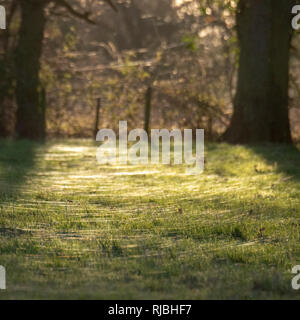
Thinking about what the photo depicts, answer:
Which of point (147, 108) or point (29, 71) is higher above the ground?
point (29, 71)

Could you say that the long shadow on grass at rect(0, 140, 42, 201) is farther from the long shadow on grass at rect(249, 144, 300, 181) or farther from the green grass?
the long shadow on grass at rect(249, 144, 300, 181)

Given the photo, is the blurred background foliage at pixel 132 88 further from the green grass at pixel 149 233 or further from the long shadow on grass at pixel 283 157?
the green grass at pixel 149 233

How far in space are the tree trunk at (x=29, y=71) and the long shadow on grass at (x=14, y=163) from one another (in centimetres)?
164

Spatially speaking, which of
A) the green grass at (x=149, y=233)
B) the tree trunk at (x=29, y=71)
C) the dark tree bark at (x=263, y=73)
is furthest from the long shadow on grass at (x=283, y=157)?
the tree trunk at (x=29, y=71)

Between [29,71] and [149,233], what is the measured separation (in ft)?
41.5

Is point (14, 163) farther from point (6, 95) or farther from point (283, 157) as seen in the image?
point (6, 95)

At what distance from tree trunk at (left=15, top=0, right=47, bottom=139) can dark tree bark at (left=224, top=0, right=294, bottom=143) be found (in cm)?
559

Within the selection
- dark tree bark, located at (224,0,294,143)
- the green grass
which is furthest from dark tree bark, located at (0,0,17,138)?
the green grass

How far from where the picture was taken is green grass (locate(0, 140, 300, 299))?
3.90 metres

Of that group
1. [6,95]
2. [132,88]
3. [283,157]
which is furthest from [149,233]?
[132,88]

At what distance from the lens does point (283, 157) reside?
11133 mm

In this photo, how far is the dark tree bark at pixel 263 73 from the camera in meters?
14.2

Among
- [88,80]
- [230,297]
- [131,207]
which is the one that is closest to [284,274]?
[230,297]
